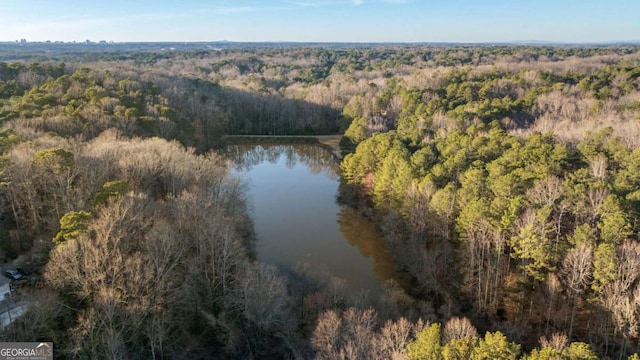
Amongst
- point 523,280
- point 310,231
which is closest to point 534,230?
point 523,280

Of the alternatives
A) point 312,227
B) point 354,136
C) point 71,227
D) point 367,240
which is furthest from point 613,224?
point 354,136

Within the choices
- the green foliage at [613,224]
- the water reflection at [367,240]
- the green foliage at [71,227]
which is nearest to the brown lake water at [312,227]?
the water reflection at [367,240]

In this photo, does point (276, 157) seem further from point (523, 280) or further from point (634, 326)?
point (634, 326)

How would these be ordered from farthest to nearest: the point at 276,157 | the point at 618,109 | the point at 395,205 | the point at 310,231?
the point at 276,157
the point at 618,109
the point at 310,231
the point at 395,205

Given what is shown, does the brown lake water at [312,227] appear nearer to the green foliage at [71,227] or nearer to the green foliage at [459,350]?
the green foliage at [71,227]

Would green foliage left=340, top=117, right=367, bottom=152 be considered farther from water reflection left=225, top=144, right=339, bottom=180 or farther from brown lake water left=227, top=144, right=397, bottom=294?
brown lake water left=227, top=144, right=397, bottom=294

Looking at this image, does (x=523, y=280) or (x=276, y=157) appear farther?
(x=276, y=157)

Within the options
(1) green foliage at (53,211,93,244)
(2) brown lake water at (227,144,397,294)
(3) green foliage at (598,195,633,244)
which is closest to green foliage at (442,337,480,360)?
(3) green foliage at (598,195,633,244)
